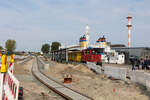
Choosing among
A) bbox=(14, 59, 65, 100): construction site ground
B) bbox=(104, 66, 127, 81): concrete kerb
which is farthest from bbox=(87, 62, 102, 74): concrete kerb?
bbox=(14, 59, 65, 100): construction site ground

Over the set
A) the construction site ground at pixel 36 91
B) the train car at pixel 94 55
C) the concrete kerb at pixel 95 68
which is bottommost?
the construction site ground at pixel 36 91

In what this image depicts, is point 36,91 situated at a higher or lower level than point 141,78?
lower

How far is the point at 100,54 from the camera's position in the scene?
30.5 metres

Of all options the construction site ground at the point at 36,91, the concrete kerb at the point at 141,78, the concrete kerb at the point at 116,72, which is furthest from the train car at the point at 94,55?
the concrete kerb at the point at 141,78

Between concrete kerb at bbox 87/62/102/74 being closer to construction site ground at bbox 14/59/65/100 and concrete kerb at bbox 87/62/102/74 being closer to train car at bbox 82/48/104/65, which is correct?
train car at bbox 82/48/104/65

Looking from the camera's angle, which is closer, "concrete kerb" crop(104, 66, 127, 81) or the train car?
"concrete kerb" crop(104, 66, 127, 81)

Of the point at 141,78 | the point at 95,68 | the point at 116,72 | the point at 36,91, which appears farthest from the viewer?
the point at 95,68

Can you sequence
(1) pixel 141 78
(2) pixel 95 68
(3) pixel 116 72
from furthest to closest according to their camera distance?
(2) pixel 95 68 < (3) pixel 116 72 < (1) pixel 141 78

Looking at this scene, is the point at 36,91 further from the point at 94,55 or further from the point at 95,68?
the point at 94,55

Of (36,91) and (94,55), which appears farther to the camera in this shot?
(94,55)

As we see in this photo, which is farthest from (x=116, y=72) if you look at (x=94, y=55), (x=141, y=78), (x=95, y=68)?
(x=94, y=55)

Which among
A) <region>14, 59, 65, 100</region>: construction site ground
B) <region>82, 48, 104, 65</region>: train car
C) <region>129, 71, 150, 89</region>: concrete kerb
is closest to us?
<region>14, 59, 65, 100</region>: construction site ground

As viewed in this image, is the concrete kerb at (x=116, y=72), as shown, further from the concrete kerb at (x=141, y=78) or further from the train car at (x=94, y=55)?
the train car at (x=94, y=55)

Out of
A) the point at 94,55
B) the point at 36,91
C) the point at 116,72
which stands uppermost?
the point at 94,55
